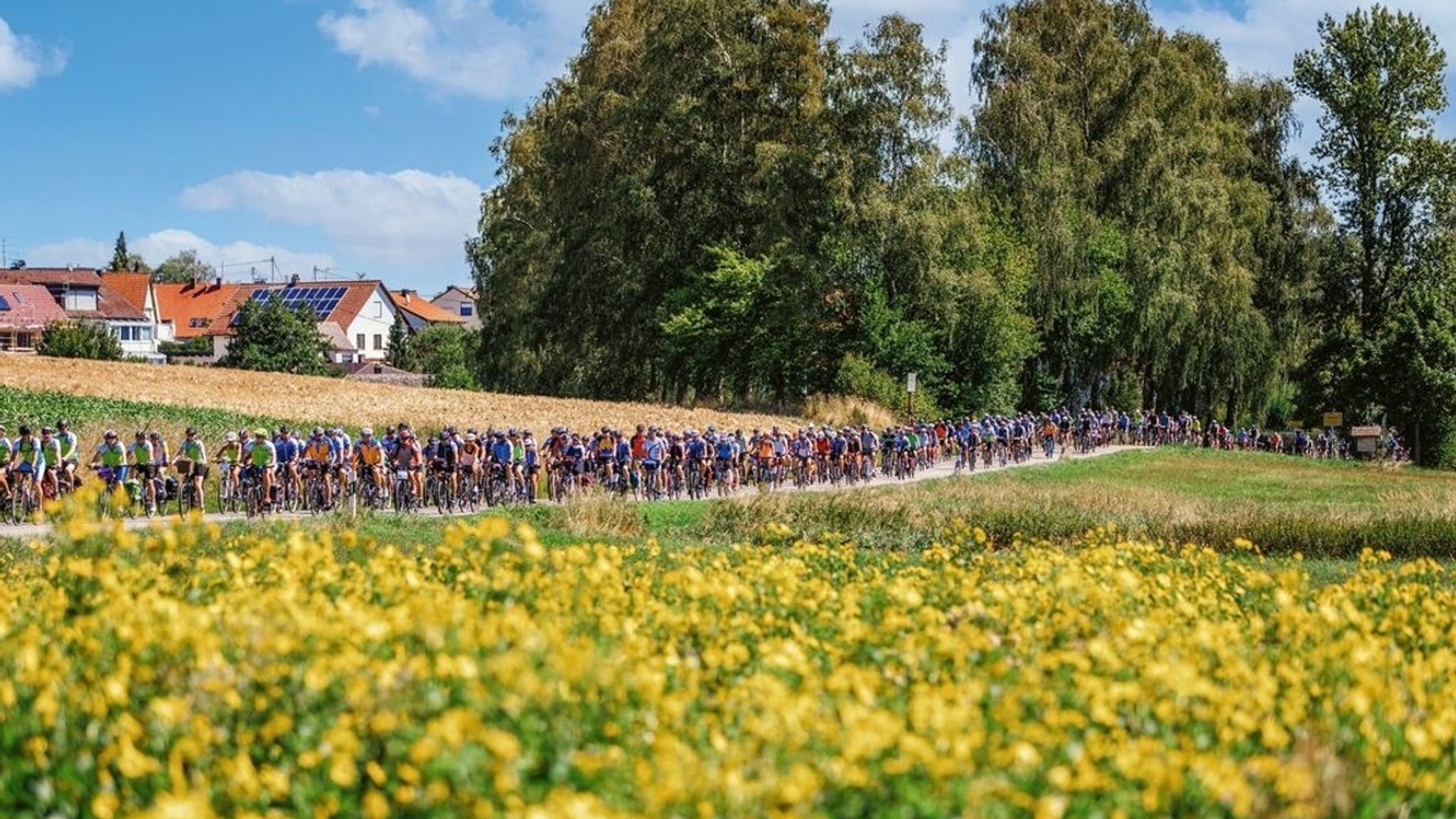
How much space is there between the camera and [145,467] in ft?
84.1

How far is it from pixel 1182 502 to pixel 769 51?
97.1ft

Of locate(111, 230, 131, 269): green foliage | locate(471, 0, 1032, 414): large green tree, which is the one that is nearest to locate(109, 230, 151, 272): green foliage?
locate(111, 230, 131, 269): green foliage

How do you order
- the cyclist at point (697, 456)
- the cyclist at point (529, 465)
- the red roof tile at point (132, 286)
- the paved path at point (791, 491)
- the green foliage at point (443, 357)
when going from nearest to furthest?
→ the paved path at point (791, 491), the cyclist at point (529, 465), the cyclist at point (697, 456), the green foliage at point (443, 357), the red roof tile at point (132, 286)

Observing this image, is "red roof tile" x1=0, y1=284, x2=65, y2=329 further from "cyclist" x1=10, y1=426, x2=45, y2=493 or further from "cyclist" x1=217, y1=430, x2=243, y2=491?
"cyclist" x1=10, y1=426, x2=45, y2=493

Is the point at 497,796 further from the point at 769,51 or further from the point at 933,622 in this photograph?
the point at 769,51

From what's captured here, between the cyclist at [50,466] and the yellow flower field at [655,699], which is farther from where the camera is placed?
the cyclist at [50,466]

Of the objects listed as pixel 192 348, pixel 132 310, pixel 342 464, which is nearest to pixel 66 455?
pixel 342 464

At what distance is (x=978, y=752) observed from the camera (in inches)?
249

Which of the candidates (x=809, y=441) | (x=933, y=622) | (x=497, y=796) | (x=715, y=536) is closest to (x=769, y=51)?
(x=809, y=441)

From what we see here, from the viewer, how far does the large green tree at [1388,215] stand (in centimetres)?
6109

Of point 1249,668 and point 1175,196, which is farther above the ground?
point 1175,196

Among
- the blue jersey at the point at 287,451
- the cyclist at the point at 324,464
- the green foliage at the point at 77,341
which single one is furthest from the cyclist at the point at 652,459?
the green foliage at the point at 77,341

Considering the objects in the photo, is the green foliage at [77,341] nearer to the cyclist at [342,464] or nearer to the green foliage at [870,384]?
the green foliage at [870,384]

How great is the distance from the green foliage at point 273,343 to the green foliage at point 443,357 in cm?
859
